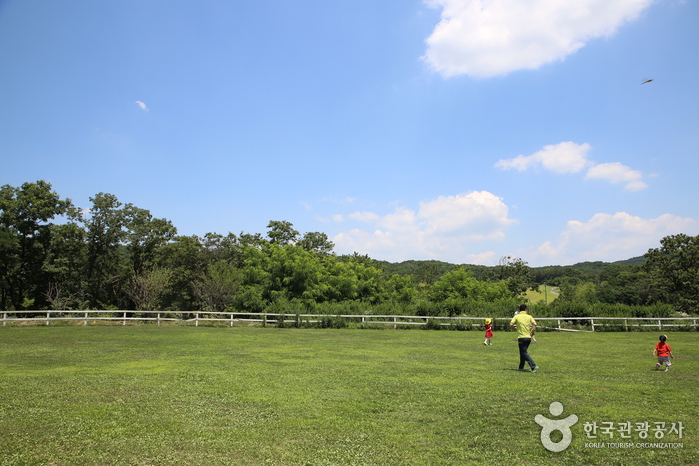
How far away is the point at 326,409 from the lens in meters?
7.57

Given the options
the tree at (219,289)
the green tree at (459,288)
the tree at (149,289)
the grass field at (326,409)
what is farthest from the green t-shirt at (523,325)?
the green tree at (459,288)

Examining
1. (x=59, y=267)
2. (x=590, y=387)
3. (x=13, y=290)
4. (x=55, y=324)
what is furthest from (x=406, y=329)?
(x=13, y=290)

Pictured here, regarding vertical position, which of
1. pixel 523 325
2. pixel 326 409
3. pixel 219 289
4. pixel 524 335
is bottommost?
pixel 326 409

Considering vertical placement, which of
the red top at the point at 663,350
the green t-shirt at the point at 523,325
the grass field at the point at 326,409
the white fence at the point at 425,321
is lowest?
the white fence at the point at 425,321

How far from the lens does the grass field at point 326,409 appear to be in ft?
18.1

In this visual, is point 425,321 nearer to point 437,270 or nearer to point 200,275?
point 200,275

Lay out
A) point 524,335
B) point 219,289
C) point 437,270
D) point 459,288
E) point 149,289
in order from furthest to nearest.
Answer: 1. point 437,270
2. point 459,288
3. point 219,289
4. point 149,289
5. point 524,335

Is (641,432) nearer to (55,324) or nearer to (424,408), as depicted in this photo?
(424,408)

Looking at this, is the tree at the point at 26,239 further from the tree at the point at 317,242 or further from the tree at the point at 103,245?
the tree at the point at 317,242

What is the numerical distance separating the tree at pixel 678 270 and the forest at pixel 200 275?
156 mm

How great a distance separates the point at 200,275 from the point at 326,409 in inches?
2161

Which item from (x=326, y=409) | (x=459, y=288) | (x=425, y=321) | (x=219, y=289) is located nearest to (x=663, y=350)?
(x=326, y=409)

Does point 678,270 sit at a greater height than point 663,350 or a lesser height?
greater

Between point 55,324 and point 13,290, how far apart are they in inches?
1117
